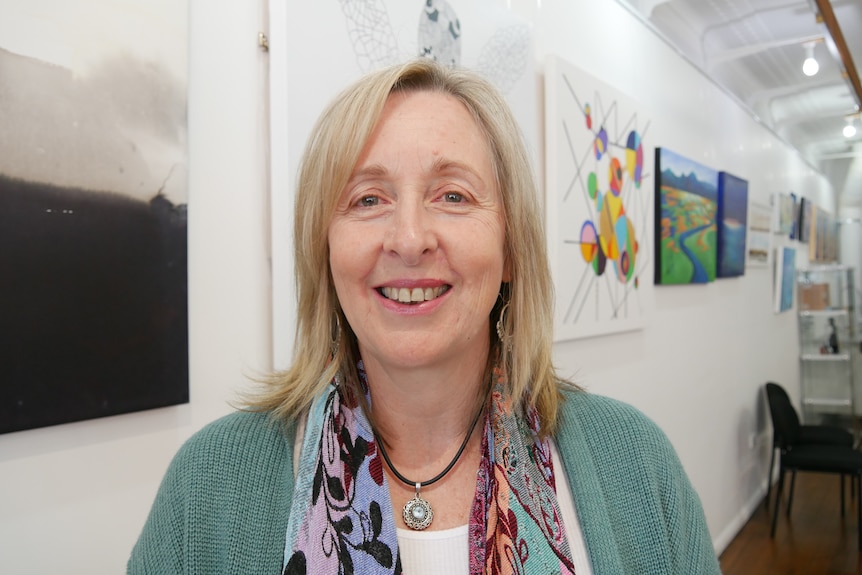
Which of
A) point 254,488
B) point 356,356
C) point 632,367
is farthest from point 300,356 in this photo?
point 632,367

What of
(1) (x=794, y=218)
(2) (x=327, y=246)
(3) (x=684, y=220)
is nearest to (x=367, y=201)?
(2) (x=327, y=246)

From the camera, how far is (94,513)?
116 centimetres

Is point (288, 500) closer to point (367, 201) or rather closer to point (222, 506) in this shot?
point (222, 506)

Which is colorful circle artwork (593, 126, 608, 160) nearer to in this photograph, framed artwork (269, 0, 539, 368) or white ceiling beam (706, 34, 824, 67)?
framed artwork (269, 0, 539, 368)

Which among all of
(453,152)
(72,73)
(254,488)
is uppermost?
(72,73)

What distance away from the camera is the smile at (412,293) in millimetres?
1004

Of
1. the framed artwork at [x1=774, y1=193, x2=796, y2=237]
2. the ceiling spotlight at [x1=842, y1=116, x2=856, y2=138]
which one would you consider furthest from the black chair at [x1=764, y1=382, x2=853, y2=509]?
the ceiling spotlight at [x1=842, y1=116, x2=856, y2=138]

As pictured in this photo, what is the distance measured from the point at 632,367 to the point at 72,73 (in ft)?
8.47

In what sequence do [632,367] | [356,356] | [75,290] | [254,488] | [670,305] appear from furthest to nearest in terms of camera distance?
[670,305], [632,367], [356,356], [75,290], [254,488]

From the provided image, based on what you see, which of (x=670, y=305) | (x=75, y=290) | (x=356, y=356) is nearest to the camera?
(x=75, y=290)

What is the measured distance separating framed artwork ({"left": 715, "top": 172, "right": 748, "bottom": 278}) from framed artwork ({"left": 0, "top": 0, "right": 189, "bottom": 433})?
3.60 metres

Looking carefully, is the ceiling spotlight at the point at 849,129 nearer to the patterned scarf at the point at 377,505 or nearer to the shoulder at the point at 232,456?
the patterned scarf at the point at 377,505

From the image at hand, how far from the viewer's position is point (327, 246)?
1083mm

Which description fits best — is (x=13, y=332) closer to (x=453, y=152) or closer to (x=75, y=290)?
(x=75, y=290)
